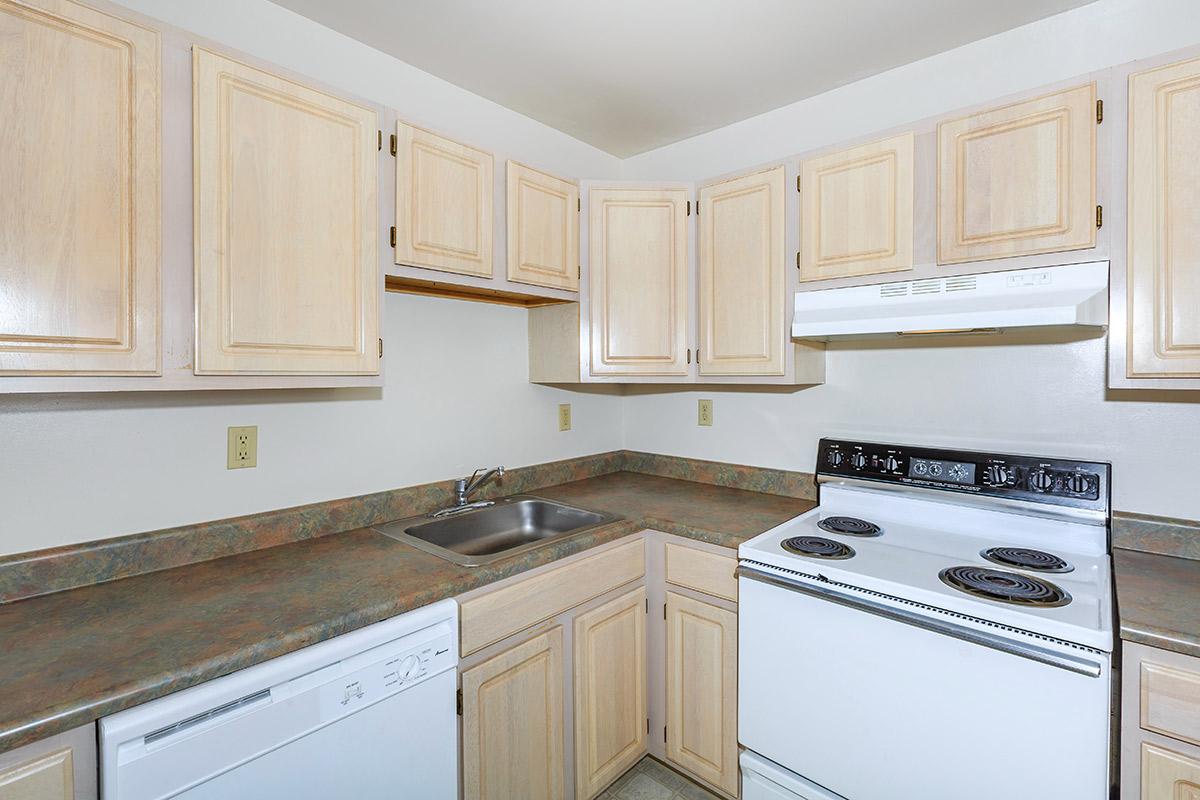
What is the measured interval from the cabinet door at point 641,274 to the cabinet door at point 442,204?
500 mm

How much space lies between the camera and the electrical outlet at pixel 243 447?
158 centimetres

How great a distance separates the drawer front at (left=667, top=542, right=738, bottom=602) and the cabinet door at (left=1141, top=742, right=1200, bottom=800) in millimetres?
922

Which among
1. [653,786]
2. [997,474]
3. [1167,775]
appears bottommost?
[653,786]

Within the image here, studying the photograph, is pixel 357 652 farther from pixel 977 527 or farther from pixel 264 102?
pixel 977 527

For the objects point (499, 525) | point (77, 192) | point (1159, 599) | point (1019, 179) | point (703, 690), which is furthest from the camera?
point (499, 525)

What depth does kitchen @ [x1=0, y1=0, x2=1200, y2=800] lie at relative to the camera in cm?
109

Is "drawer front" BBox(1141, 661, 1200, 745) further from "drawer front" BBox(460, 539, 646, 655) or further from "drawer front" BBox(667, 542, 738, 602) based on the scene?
"drawer front" BBox(460, 539, 646, 655)

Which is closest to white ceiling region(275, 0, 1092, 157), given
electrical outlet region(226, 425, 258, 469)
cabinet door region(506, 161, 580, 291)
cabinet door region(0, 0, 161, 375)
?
cabinet door region(506, 161, 580, 291)

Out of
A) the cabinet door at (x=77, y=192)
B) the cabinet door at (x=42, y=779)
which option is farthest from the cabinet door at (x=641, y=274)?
the cabinet door at (x=42, y=779)

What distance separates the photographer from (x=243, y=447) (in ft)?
5.26

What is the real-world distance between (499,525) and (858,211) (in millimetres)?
1669

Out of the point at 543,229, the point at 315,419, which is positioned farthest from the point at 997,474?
the point at 315,419

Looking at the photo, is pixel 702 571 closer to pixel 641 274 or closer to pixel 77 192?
pixel 641 274

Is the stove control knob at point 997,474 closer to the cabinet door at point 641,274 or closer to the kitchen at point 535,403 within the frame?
the kitchen at point 535,403
